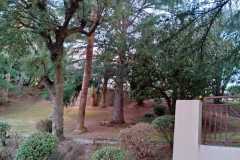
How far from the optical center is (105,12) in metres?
9.41

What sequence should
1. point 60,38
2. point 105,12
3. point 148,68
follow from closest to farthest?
1. point 60,38
2. point 105,12
3. point 148,68

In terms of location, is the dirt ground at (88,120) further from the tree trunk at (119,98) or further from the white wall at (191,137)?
the white wall at (191,137)

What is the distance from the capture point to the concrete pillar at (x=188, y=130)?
482cm

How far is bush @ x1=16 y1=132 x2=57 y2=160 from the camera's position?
22.2 ft

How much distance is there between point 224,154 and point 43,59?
Answer: 687 cm

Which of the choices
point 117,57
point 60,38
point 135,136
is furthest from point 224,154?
point 117,57

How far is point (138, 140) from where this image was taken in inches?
246

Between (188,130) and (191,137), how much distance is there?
0.13 meters

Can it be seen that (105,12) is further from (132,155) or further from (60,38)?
(132,155)

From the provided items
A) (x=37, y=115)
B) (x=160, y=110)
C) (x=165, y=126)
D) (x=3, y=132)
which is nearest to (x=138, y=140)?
(x=165, y=126)

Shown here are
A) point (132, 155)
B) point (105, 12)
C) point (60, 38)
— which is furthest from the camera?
point (105, 12)

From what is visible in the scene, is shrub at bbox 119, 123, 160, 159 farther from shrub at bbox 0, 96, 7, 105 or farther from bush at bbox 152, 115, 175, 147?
shrub at bbox 0, 96, 7, 105

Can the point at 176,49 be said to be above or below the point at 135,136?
above

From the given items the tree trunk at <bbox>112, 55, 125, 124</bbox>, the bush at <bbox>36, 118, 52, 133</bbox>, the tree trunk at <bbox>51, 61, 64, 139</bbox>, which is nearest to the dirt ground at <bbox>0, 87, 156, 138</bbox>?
the tree trunk at <bbox>112, 55, 125, 124</bbox>
